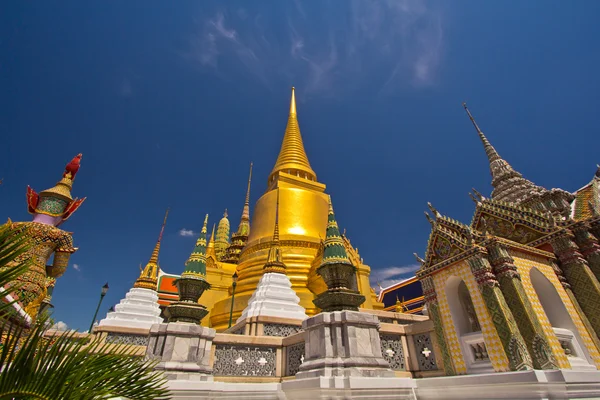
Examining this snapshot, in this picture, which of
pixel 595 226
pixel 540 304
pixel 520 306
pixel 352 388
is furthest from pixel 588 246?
pixel 352 388

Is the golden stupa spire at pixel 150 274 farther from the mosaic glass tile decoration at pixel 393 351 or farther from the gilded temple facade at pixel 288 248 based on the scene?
the mosaic glass tile decoration at pixel 393 351

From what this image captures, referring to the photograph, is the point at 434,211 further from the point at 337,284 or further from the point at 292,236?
the point at 292,236

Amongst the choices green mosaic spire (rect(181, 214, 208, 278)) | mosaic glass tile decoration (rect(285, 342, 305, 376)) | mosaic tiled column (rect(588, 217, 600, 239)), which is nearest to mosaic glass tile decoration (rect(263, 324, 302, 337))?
mosaic glass tile decoration (rect(285, 342, 305, 376))

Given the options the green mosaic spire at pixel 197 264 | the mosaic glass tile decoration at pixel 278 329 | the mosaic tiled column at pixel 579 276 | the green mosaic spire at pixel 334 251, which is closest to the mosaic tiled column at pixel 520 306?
the mosaic tiled column at pixel 579 276

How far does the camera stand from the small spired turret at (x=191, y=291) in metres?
5.71

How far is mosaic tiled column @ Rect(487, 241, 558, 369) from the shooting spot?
5.56 meters

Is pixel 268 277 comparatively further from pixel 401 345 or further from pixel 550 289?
pixel 550 289

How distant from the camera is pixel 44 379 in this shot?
176 centimetres

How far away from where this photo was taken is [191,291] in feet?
19.9

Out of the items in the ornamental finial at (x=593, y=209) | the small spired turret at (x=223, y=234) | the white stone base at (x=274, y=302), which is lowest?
the white stone base at (x=274, y=302)

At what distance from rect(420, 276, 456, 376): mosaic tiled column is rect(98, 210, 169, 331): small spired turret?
9.84 metres

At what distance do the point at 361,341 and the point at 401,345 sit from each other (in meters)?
1.79

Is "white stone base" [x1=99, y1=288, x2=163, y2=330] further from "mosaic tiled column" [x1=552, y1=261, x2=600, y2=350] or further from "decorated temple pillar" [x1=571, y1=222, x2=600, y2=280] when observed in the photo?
"decorated temple pillar" [x1=571, y1=222, x2=600, y2=280]

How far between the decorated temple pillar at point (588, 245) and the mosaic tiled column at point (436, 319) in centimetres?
379
